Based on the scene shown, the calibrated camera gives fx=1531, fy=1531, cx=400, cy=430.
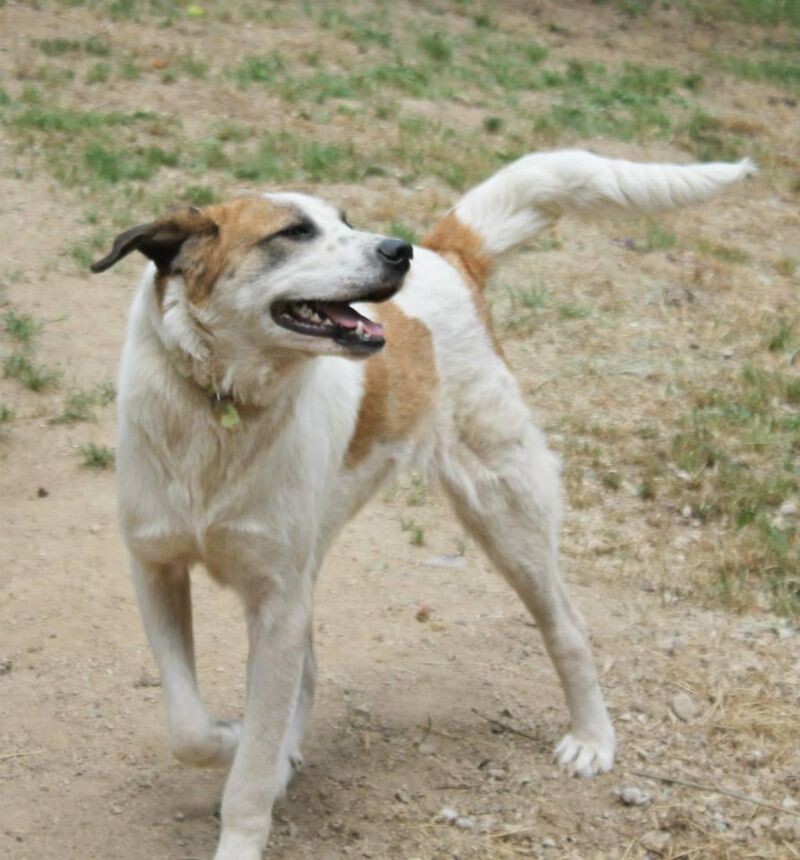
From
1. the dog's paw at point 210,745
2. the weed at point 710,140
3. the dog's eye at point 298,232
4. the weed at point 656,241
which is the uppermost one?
the dog's eye at point 298,232

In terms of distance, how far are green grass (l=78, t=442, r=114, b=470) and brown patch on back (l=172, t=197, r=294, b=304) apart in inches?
101

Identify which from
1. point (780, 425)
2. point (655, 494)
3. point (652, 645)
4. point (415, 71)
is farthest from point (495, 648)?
point (415, 71)

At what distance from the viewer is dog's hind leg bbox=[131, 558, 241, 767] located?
4.09 metres

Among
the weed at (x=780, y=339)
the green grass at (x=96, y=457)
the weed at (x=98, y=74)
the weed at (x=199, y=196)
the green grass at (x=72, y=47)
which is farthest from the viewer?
the green grass at (x=72, y=47)

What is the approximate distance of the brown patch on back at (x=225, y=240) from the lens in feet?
12.7

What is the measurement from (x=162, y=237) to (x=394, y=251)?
0.59m

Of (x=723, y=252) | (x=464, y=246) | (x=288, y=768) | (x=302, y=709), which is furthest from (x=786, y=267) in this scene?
(x=288, y=768)

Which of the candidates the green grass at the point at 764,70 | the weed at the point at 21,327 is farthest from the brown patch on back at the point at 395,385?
the green grass at the point at 764,70

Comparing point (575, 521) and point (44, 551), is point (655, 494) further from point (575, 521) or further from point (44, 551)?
point (44, 551)

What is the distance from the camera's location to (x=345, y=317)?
399 centimetres

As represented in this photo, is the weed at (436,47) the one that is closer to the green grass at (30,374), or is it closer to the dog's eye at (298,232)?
the green grass at (30,374)

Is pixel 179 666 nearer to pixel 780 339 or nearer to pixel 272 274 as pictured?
pixel 272 274

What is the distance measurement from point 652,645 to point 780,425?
7.51ft

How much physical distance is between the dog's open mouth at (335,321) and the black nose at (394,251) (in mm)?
73
